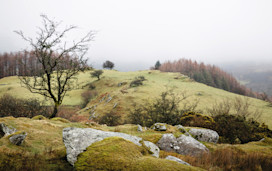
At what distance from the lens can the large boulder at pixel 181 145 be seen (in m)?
→ 5.29

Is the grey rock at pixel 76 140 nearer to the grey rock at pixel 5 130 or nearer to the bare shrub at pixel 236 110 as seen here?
the grey rock at pixel 5 130

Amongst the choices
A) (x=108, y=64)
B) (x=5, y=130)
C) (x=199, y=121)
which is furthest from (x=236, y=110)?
(x=108, y=64)

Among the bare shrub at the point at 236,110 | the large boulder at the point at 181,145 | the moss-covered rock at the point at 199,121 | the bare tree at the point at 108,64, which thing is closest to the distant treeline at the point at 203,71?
the bare tree at the point at 108,64

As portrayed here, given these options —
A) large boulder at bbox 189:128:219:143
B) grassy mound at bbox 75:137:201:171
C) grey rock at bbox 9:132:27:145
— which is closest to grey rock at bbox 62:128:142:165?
grassy mound at bbox 75:137:201:171

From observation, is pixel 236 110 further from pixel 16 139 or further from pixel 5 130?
pixel 5 130

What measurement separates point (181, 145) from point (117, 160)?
3.88 meters

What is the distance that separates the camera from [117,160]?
266 cm

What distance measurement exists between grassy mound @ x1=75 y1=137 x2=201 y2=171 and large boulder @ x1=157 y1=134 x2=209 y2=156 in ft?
9.83

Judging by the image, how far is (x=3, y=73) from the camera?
279 feet

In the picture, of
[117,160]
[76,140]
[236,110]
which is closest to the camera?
[117,160]

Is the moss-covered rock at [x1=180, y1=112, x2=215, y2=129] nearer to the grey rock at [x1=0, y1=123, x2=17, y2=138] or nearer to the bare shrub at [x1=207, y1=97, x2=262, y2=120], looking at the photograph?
the bare shrub at [x1=207, y1=97, x2=262, y2=120]

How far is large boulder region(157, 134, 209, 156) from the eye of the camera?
529 cm

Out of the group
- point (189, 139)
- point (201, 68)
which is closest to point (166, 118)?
point (189, 139)

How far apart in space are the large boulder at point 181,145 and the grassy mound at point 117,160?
2996mm
